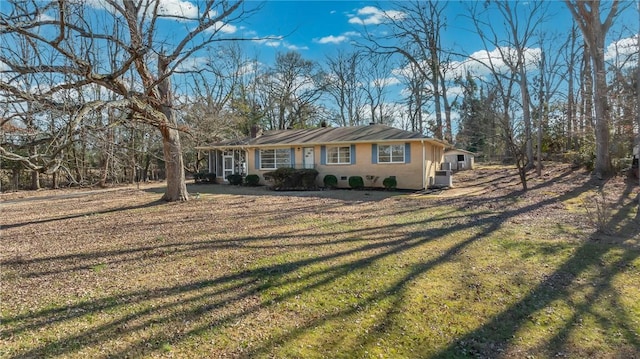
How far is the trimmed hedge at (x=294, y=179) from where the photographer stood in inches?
693

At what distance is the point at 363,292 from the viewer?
443 centimetres

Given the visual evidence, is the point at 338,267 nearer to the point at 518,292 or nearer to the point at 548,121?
the point at 518,292

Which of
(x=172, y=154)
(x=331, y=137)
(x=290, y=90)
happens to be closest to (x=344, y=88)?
(x=290, y=90)

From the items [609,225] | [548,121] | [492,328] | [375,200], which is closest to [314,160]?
[375,200]

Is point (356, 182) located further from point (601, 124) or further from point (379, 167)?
point (601, 124)

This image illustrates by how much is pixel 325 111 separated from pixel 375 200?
22682 mm

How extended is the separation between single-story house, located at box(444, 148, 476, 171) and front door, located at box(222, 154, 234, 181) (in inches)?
711

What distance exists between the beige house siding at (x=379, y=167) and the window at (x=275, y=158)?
14.8 inches

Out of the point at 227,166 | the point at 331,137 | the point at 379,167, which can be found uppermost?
the point at 331,137

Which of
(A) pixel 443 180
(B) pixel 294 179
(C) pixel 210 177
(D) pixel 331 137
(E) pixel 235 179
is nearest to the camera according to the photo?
(B) pixel 294 179

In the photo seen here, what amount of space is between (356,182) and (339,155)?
198 centimetres

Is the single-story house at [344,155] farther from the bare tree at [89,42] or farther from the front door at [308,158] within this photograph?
the bare tree at [89,42]

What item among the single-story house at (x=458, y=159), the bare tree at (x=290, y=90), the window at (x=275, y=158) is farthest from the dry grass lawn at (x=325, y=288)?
the bare tree at (x=290, y=90)

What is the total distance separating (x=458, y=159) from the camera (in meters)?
31.5
